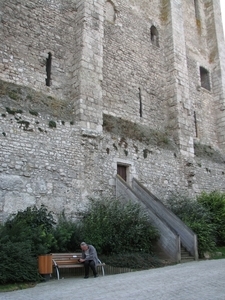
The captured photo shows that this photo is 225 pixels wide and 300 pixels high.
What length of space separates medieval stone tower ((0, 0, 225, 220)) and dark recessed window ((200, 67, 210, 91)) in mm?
227

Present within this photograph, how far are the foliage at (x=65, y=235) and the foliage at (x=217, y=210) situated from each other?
5939 millimetres

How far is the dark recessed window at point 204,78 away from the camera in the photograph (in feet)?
66.3

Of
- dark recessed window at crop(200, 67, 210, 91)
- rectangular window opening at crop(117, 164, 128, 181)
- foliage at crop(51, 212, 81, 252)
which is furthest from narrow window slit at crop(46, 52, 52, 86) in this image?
dark recessed window at crop(200, 67, 210, 91)

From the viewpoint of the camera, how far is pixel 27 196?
9.95 meters

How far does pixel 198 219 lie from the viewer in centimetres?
1238

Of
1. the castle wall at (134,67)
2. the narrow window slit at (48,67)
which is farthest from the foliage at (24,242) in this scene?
the castle wall at (134,67)

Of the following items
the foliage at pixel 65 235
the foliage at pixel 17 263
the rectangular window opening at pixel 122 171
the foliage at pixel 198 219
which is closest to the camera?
the foliage at pixel 17 263

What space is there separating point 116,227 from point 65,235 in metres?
1.72

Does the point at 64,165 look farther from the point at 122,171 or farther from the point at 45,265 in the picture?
the point at 45,265

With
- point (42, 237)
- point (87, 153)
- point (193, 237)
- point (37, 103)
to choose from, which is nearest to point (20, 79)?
point (37, 103)

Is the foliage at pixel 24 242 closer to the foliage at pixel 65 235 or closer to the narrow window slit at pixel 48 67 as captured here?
the foliage at pixel 65 235

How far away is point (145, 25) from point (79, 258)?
41.4 feet

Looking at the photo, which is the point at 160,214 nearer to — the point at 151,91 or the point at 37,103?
the point at 37,103

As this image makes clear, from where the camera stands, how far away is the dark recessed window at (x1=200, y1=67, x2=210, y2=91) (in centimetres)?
2020
